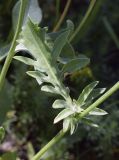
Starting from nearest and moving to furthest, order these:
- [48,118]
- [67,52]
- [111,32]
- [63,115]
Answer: [63,115] < [67,52] < [48,118] < [111,32]

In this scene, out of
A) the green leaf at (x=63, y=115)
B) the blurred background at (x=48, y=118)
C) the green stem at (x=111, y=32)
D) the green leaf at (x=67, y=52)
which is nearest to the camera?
the green leaf at (x=63, y=115)

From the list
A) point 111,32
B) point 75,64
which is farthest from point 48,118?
point 75,64

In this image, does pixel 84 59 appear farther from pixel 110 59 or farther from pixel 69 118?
pixel 110 59

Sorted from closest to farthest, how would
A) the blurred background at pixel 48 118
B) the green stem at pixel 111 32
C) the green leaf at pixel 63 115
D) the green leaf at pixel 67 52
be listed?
the green leaf at pixel 63 115
the green leaf at pixel 67 52
the blurred background at pixel 48 118
the green stem at pixel 111 32

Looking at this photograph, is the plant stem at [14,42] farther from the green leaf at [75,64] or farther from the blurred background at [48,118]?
the blurred background at [48,118]

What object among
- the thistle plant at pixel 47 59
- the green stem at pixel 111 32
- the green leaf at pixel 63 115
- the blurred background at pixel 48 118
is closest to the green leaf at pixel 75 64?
the thistle plant at pixel 47 59

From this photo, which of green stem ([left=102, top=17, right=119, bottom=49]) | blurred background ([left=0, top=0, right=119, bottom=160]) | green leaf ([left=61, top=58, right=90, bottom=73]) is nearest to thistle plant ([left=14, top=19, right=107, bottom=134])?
green leaf ([left=61, top=58, right=90, bottom=73])

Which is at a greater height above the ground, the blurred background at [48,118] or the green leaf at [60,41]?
the green leaf at [60,41]

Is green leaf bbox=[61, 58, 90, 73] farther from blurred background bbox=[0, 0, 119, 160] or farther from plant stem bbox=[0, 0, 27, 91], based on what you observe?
blurred background bbox=[0, 0, 119, 160]

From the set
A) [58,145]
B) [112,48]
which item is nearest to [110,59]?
[112,48]

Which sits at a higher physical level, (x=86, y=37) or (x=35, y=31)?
(x=35, y=31)

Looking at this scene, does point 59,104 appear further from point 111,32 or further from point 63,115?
point 111,32
